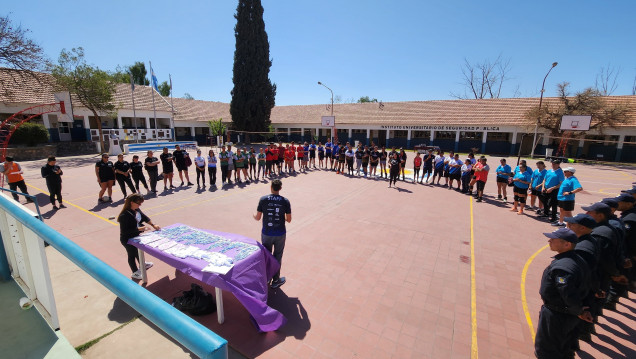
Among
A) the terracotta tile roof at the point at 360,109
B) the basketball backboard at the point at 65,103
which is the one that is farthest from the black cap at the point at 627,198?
the terracotta tile roof at the point at 360,109

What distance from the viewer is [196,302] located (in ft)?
15.2

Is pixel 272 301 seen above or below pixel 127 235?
below

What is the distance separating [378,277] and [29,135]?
93.3ft

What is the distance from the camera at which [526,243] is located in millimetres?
7902

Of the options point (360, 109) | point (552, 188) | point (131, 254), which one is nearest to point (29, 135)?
point (131, 254)

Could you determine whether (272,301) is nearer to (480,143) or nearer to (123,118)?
(480,143)

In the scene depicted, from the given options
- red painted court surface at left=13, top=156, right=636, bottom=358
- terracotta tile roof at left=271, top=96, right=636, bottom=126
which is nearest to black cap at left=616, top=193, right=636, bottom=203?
red painted court surface at left=13, top=156, right=636, bottom=358

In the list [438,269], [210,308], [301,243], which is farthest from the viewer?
[301,243]

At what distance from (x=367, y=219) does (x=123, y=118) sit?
3550cm

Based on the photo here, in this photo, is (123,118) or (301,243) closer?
(301,243)

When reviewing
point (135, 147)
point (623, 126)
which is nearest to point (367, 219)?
point (135, 147)

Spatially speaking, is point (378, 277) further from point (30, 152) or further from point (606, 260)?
point (30, 152)

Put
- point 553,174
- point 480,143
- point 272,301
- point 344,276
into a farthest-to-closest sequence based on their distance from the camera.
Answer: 1. point 480,143
2. point 553,174
3. point 344,276
4. point 272,301

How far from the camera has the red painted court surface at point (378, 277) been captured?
426 cm
